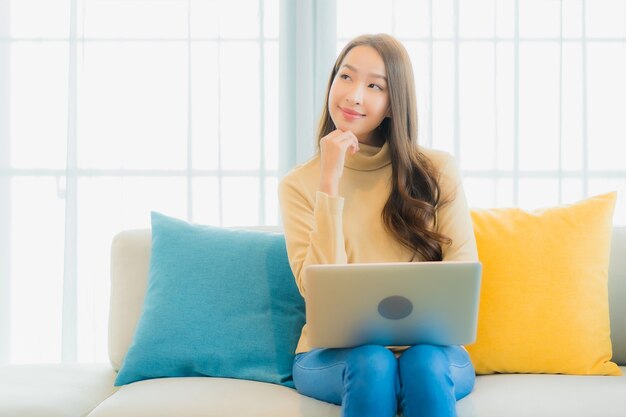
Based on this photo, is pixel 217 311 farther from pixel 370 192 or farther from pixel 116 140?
pixel 116 140

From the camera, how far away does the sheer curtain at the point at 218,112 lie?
9.92 ft

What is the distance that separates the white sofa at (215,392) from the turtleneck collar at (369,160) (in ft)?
2.18

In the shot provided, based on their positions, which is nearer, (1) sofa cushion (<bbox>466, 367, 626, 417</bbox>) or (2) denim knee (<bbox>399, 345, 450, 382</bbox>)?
(2) denim knee (<bbox>399, 345, 450, 382</bbox>)

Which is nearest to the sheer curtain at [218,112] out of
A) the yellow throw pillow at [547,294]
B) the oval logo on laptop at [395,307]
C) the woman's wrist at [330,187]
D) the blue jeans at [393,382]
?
the yellow throw pillow at [547,294]

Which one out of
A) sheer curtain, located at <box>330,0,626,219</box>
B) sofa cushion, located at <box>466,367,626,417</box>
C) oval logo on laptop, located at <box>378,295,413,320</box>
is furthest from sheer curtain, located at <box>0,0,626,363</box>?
oval logo on laptop, located at <box>378,295,413,320</box>

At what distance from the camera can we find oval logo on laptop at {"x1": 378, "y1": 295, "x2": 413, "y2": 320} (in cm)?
165

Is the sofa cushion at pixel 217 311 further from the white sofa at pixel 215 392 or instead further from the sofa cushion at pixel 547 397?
the sofa cushion at pixel 547 397

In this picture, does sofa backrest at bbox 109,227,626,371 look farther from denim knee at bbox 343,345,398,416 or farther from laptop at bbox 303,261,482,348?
denim knee at bbox 343,345,398,416

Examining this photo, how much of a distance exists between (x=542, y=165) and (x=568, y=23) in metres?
0.55

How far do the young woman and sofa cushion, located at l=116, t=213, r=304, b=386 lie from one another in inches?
4.8

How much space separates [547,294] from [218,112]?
1505 mm

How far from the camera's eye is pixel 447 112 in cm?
305

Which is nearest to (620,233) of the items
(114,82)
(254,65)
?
(254,65)

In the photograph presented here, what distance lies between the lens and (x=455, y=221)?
2.15 metres
